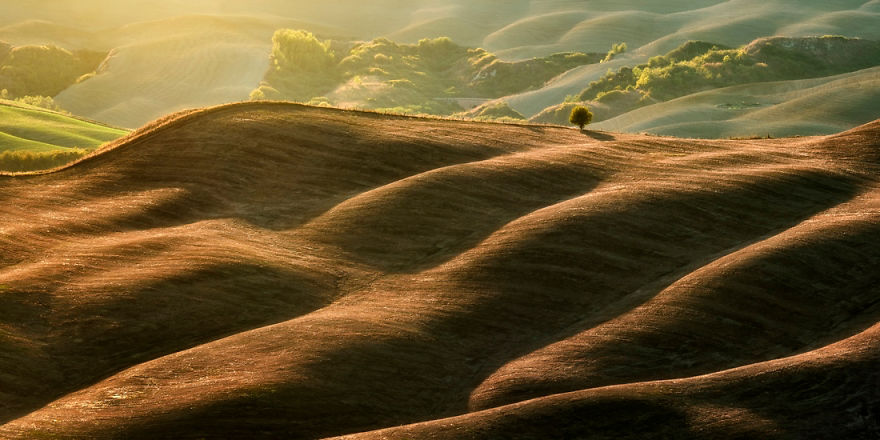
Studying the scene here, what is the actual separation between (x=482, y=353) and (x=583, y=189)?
48.5ft

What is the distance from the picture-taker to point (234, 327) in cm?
2833

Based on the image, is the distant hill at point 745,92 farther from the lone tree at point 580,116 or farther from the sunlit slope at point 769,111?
the lone tree at point 580,116

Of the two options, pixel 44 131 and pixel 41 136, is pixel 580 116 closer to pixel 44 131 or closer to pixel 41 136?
pixel 41 136

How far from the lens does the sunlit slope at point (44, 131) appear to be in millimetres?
84875

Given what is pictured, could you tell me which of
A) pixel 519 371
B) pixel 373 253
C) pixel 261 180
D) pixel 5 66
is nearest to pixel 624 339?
pixel 519 371

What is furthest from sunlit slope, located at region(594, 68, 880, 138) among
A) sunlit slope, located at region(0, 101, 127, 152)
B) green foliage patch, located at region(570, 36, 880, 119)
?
sunlit slope, located at region(0, 101, 127, 152)

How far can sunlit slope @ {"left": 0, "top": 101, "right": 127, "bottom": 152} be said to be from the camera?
84.9m

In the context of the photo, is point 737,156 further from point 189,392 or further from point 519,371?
point 189,392

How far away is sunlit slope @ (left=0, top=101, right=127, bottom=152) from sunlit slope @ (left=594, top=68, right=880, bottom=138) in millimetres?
59284

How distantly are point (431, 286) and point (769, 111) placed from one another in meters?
97.7

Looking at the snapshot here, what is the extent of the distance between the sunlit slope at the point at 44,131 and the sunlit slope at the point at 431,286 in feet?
145

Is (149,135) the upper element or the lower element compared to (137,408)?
upper

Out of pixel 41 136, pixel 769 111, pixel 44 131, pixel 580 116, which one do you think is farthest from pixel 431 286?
pixel 769 111

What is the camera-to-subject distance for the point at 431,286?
3119cm
